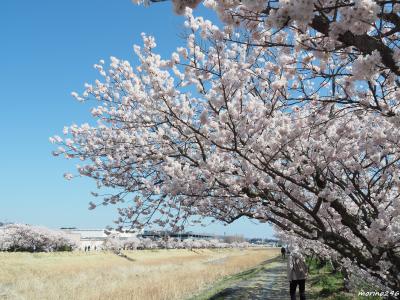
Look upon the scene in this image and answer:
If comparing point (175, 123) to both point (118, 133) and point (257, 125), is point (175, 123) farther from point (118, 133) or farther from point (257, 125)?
point (118, 133)

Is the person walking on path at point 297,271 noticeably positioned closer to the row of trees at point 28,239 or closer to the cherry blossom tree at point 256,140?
the cherry blossom tree at point 256,140

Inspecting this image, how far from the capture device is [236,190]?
21.4ft

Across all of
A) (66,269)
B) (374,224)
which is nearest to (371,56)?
(374,224)

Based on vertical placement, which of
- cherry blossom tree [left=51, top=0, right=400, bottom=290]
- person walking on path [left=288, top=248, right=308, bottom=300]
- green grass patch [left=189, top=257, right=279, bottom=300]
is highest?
cherry blossom tree [left=51, top=0, right=400, bottom=290]

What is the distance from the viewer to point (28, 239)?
6912cm

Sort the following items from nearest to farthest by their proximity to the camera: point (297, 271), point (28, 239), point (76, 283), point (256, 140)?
point (256, 140)
point (297, 271)
point (76, 283)
point (28, 239)

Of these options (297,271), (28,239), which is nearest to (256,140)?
(297,271)

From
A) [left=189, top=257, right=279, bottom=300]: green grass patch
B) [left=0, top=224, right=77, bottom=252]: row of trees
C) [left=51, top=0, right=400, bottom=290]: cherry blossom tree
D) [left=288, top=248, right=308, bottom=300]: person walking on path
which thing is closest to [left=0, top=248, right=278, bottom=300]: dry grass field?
[left=189, top=257, right=279, bottom=300]: green grass patch

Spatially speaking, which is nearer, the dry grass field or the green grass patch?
the green grass patch

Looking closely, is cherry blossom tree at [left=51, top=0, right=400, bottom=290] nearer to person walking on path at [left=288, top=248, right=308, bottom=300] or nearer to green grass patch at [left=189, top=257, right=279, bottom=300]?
person walking on path at [left=288, top=248, right=308, bottom=300]

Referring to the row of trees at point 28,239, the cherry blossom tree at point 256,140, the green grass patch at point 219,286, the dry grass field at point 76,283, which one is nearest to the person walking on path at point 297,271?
the cherry blossom tree at point 256,140

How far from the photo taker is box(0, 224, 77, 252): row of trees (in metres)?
66.4

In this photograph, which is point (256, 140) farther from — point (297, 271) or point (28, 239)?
point (28, 239)

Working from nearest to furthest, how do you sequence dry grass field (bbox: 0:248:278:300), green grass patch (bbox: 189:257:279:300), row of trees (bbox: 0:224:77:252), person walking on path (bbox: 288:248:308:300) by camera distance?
1. person walking on path (bbox: 288:248:308:300)
2. green grass patch (bbox: 189:257:279:300)
3. dry grass field (bbox: 0:248:278:300)
4. row of trees (bbox: 0:224:77:252)
